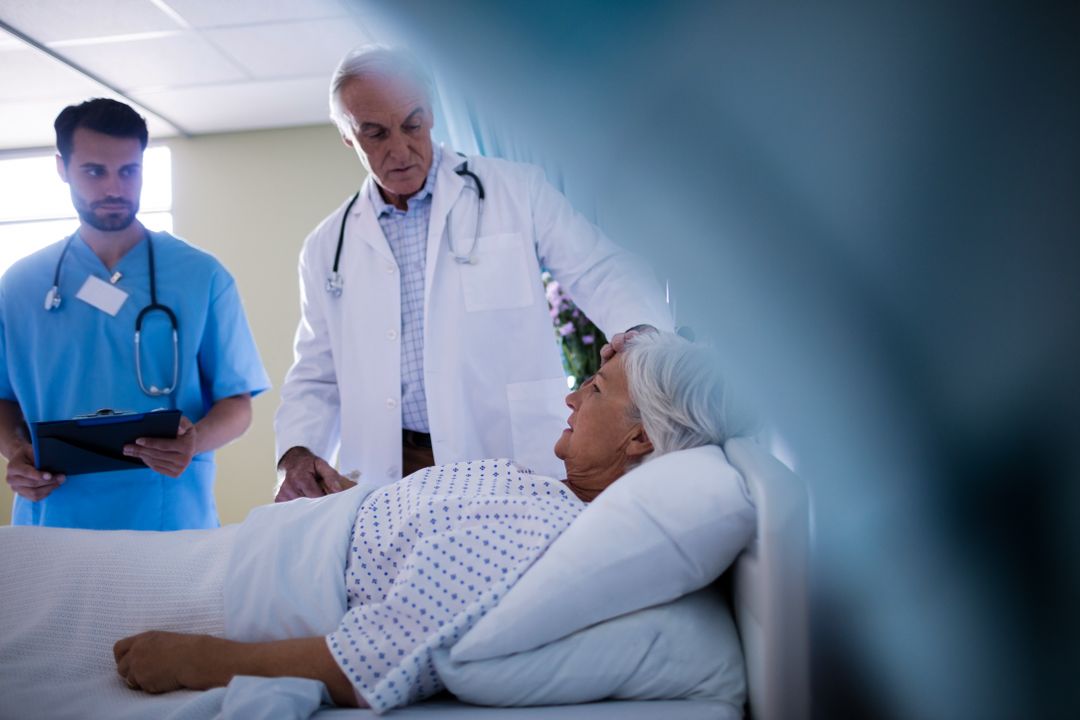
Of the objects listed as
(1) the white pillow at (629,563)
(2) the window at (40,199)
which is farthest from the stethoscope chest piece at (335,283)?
(2) the window at (40,199)

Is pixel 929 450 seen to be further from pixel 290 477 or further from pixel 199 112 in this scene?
pixel 199 112

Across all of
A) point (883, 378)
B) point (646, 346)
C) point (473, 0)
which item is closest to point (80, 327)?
point (646, 346)

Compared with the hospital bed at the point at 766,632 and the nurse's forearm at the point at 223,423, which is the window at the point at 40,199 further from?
the hospital bed at the point at 766,632

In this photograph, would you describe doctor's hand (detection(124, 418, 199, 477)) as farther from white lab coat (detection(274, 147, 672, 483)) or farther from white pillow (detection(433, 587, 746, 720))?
white pillow (detection(433, 587, 746, 720))

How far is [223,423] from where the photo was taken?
82.0 inches

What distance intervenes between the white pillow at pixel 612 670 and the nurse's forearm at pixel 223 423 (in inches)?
47.5

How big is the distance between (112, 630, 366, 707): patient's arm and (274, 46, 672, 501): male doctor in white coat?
68 centimetres

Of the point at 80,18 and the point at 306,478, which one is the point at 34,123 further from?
the point at 306,478

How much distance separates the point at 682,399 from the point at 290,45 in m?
3.49

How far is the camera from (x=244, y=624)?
124cm

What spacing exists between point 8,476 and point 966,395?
1.94m

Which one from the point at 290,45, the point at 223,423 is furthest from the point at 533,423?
the point at 290,45

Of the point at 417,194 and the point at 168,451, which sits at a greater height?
the point at 417,194

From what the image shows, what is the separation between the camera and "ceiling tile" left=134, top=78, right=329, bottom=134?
4.62m
